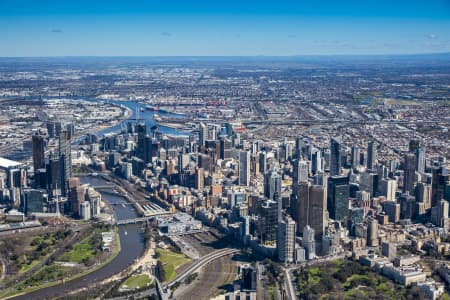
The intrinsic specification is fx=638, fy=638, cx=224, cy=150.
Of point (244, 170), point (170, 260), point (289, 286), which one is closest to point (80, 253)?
point (170, 260)

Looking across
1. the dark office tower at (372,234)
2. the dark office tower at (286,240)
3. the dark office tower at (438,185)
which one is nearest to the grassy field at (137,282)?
the dark office tower at (286,240)

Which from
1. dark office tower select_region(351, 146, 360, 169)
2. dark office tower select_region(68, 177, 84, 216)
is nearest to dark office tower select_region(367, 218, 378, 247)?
dark office tower select_region(351, 146, 360, 169)

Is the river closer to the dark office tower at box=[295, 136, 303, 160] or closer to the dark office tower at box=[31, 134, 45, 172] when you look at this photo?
the dark office tower at box=[31, 134, 45, 172]

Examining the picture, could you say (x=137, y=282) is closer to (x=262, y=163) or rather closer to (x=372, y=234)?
(x=372, y=234)

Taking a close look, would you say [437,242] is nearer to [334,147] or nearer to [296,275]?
[296,275]

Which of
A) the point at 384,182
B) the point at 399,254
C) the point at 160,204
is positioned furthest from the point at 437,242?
the point at 160,204

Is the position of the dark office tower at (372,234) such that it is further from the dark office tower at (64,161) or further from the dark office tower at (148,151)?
the dark office tower at (148,151)
